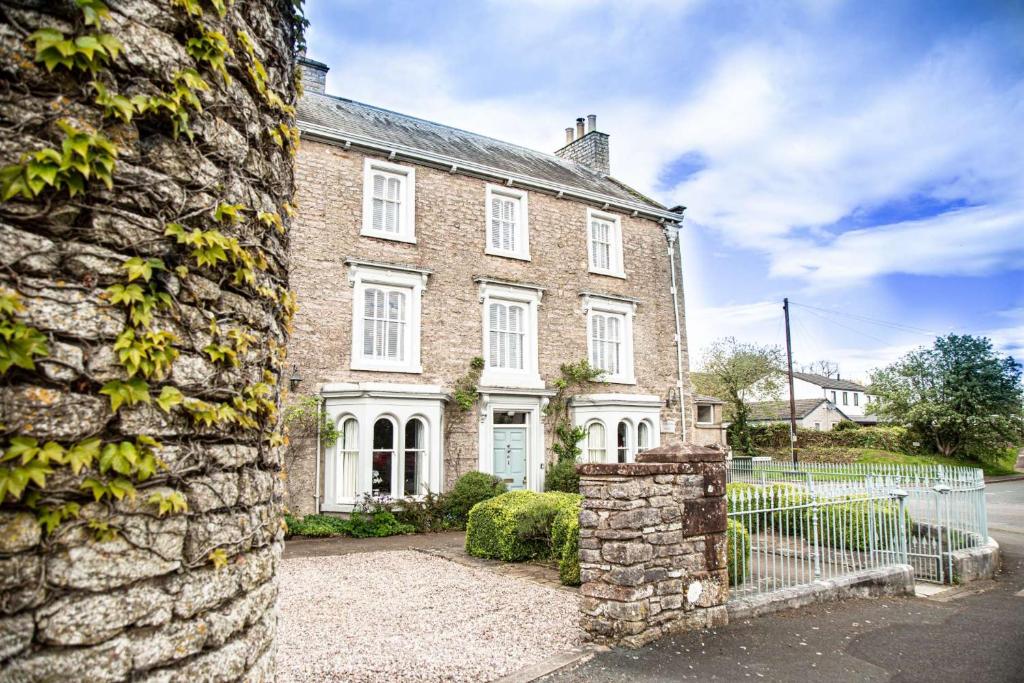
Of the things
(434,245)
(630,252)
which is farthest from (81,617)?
(630,252)

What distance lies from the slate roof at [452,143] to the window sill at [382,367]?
213 inches

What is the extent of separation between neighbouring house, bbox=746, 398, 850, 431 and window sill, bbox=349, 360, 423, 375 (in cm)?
3810

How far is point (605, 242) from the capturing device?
19.5 metres

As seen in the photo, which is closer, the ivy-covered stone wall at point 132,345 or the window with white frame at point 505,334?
the ivy-covered stone wall at point 132,345

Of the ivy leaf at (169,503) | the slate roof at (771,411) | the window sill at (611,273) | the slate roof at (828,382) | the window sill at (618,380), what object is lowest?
the ivy leaf at (169,503)

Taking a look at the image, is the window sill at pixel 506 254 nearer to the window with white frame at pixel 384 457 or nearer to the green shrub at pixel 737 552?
the window with white frame at pixel 384 457

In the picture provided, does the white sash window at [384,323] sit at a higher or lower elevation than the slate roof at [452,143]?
lower

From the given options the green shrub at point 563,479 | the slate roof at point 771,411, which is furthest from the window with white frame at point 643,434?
the slate roof at point 771,411

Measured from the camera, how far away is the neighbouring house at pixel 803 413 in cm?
4967

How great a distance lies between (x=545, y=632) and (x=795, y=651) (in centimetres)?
225

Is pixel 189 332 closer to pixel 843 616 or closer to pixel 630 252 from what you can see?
pixel 843 616

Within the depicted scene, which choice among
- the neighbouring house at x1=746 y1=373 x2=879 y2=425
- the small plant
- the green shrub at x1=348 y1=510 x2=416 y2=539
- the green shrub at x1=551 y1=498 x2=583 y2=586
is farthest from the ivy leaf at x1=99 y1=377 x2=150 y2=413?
the neighbouring house at x1=746 y1=373 x2=879 y2=425

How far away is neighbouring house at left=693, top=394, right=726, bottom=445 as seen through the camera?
103 ft

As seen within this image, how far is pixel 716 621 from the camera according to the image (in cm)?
630
